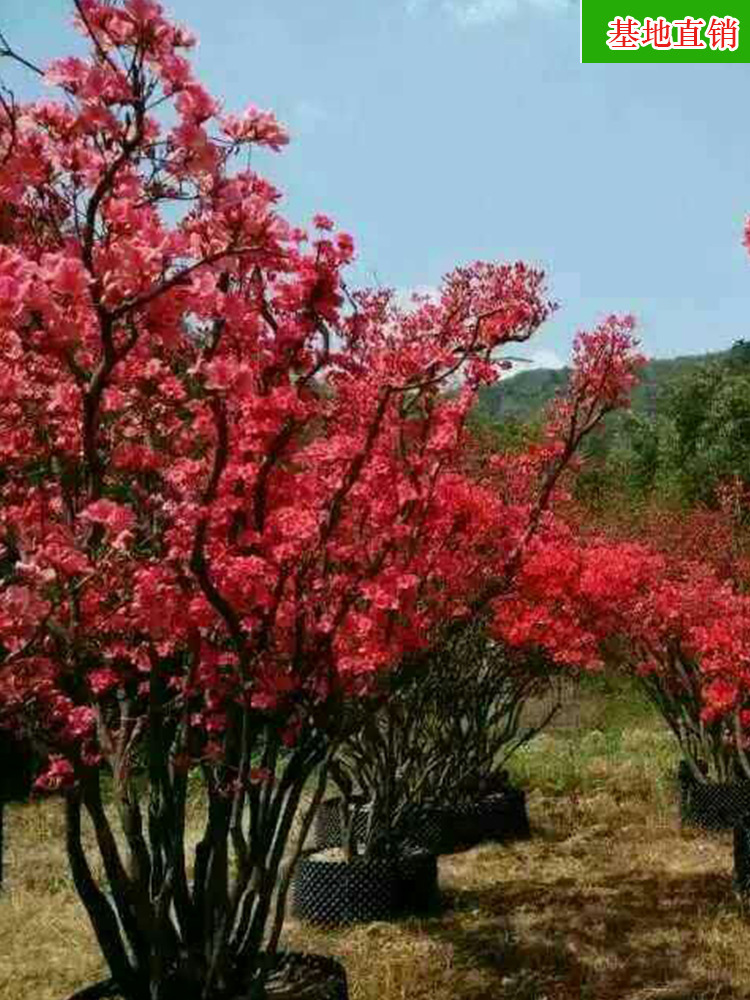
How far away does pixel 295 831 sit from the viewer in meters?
10.2

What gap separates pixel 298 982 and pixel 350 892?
7.26 ft

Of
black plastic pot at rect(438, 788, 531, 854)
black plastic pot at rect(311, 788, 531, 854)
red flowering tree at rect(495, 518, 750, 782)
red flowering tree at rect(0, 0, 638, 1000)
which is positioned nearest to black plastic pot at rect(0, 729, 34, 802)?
black plastic pot at rect(311, 788, 531, 854)

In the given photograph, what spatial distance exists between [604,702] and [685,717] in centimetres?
859

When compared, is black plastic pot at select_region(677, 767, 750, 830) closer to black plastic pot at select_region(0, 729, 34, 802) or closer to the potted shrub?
the potted shrub

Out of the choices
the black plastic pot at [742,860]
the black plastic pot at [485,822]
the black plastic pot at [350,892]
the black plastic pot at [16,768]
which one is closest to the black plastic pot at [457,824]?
the black plastic pot at [485,822]

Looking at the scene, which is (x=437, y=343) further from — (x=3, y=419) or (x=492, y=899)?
(x=492, y=899)

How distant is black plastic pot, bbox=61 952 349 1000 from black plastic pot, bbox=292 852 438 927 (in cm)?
187

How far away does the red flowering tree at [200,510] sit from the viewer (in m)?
3.49

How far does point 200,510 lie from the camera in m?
4.20

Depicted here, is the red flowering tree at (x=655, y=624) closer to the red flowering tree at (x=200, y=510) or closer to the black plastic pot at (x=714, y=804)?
the black plastic pot at (x=714, y=804)

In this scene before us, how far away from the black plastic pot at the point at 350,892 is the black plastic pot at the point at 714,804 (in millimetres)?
3454

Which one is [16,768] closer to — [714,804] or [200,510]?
[714,804]

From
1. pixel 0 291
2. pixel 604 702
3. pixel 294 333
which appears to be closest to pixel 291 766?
pixel 294 333

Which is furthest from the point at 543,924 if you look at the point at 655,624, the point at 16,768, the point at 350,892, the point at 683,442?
the point at 683,442
